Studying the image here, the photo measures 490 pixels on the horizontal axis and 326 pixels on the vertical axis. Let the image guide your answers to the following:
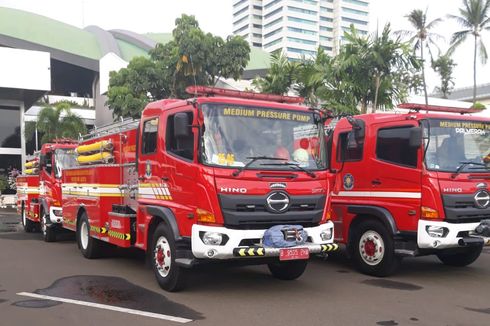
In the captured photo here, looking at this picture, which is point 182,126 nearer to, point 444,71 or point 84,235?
point 84,235

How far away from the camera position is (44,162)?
1306 cm

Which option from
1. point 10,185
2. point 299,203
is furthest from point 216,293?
point 10,185

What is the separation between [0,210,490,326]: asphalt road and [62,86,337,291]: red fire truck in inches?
20.1

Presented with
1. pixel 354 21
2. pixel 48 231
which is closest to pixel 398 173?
pixel 48 231

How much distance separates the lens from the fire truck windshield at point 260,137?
6.35m

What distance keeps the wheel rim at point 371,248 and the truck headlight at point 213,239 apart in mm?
3121

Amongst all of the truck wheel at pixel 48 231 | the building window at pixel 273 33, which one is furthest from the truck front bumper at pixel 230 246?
the building window at pixel 273 33

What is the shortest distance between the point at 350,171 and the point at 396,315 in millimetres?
3334

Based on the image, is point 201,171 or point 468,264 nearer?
point 201,171

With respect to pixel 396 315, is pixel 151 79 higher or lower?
higher

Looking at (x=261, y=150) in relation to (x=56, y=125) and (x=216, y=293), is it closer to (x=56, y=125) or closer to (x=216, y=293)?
(x=216, y=293)

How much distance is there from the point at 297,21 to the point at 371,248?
140m

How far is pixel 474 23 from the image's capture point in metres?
34.1

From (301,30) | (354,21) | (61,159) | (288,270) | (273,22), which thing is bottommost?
(288,270)
